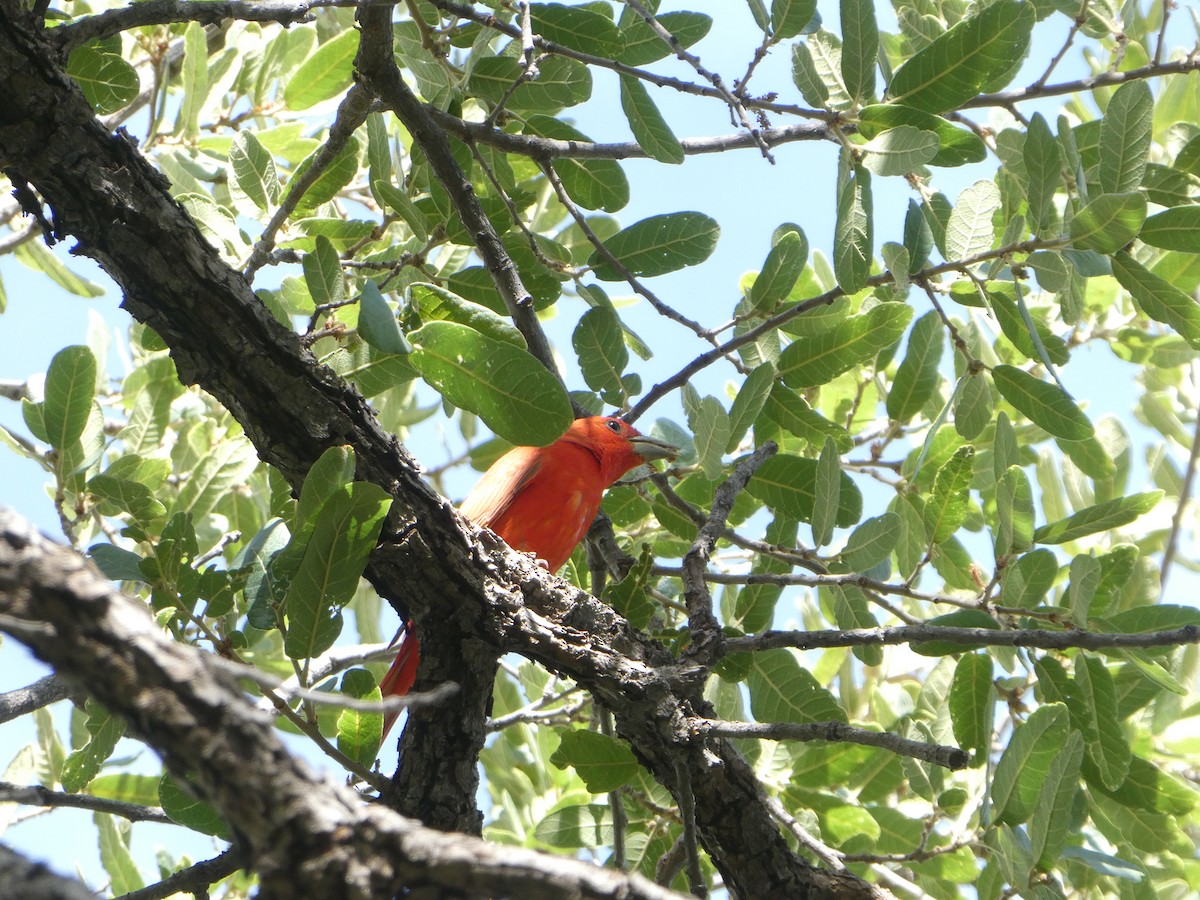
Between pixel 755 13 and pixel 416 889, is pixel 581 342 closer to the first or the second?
pixel 755 13

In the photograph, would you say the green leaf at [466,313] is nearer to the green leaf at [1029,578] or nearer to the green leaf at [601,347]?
the green leaf at [601,347]

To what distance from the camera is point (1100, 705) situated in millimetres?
3057

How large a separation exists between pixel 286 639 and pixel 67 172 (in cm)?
112

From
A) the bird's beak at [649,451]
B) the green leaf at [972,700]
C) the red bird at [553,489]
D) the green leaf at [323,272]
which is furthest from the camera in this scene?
the bird's beak at [649,451]

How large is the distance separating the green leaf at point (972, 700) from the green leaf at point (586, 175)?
188cm

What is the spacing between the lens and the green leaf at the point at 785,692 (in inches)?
132

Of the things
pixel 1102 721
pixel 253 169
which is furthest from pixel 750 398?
pixel 253 169

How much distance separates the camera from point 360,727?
2707 mm

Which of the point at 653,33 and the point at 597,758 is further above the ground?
the point at 653,33

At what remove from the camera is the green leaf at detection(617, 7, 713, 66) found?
11.0 ft

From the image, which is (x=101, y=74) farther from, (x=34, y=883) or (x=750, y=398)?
(x=34, y=883)

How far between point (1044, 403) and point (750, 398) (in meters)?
0.86

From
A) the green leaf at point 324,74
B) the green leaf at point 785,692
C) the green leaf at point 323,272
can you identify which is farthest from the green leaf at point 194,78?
the green leaf at point 785,692

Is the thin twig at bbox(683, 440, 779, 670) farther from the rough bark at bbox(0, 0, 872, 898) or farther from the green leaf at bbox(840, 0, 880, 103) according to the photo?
the green leaf at bbox(840, 0, 880, 103)
